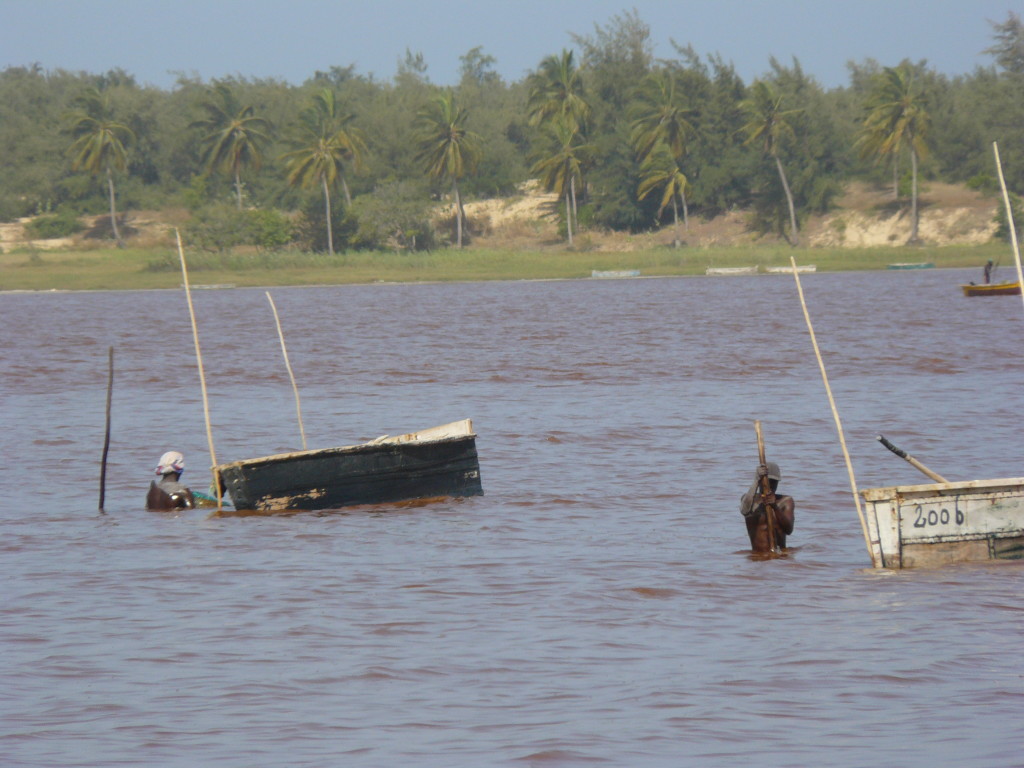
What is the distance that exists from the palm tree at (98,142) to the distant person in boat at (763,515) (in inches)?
2956

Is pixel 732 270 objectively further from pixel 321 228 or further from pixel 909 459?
pixel 909 459

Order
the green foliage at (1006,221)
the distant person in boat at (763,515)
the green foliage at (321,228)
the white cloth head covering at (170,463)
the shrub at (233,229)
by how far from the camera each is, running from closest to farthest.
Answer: the distant person in boat at (763,515)
the white cloth head covering at (170,463)
the green foliage at (1006,221)
the shrub at (233,229)
the green foliage at (321,228)

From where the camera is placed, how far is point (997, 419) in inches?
811

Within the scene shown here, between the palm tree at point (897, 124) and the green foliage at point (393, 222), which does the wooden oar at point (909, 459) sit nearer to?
the palm tree at point (897, 124)

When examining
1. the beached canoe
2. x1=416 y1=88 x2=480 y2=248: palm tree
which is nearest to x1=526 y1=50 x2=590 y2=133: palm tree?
x1=416 y1=88 x2=480 y2=248: palm tree

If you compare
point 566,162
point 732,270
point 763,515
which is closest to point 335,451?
point 763,515

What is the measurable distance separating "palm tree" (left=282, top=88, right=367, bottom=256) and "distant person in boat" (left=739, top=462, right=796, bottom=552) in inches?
2623

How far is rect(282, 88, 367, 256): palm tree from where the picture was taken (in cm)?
7912

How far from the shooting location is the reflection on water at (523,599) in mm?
7609

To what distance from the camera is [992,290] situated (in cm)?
4719

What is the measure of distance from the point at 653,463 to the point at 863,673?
906 centimetres

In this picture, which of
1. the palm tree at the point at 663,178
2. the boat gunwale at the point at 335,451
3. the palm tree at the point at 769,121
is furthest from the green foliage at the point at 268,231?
the boat gunwale at the point at 335,451

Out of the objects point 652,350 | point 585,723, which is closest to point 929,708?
point 585,723

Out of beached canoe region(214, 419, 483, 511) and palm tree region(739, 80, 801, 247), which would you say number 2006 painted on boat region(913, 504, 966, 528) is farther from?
palm tree region(739, 80, 801, 247)
